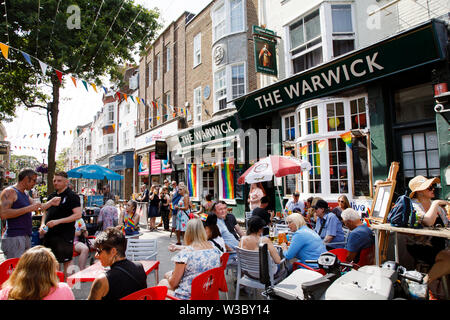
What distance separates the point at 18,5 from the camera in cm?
1017

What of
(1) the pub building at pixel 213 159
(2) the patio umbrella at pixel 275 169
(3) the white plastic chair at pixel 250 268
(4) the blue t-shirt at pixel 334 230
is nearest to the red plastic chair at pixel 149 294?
(3) the white plastic chair at pixel 250 268

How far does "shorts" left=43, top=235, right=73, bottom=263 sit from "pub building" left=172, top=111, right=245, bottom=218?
8.61 meters

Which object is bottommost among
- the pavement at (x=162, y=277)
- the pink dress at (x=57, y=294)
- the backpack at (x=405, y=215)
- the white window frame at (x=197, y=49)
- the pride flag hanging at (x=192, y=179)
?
the pavement at (x=162, y=277)

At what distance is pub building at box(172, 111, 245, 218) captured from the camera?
12.8 m

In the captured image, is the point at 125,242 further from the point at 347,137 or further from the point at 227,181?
the point at 227,181

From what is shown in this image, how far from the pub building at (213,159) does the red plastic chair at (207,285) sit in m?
9.22

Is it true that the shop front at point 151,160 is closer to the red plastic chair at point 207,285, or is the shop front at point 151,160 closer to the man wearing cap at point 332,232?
the man wearing cap at point 332,232

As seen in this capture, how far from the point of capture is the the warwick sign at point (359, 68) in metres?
6.32

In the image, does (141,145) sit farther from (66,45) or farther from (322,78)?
(322,78)

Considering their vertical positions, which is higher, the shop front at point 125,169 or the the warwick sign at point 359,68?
the the warwick sign at point 359,68

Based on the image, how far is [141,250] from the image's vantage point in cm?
482

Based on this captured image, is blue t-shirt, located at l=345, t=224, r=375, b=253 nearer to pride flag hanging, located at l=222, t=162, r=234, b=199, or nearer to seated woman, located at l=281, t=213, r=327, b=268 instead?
seated woman, located at l=281, t=213, r=327, b=268
